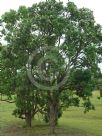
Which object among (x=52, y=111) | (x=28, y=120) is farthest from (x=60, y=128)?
(x=52, y=111)

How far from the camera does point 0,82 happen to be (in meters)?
42.2

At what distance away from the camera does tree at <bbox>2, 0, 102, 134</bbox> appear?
1352 inches

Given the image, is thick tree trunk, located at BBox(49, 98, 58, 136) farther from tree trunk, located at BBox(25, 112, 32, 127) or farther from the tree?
tree trunk, located at BBox(25, 112, 32, 127)

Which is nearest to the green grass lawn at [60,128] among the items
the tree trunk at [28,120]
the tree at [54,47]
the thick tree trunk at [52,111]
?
the tree trunk at [28,120]

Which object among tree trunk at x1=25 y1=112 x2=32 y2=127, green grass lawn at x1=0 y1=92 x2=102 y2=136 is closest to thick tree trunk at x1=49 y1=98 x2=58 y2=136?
green grass lawn at x1=0 y1=92 x2=102 y2=136

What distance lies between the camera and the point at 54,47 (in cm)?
3475

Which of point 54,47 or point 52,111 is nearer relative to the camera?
point 54,47

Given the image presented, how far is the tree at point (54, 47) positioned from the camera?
34344 mm

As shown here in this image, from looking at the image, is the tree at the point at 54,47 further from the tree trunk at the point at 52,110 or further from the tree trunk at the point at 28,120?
the tree trunk at the point at 28,120

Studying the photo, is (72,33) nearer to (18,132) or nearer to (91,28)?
(91,28)

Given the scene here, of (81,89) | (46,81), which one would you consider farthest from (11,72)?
(81,89)

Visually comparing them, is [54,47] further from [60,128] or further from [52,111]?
[60,128]

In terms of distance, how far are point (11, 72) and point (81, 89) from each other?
6.98 m

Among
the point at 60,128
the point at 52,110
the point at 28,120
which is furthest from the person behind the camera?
the point at 28,120
